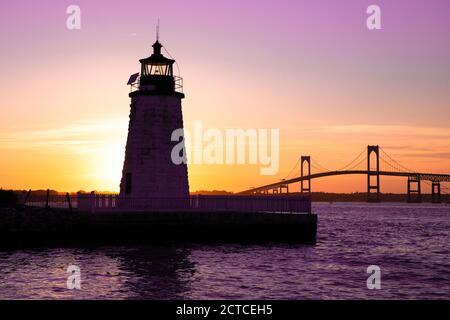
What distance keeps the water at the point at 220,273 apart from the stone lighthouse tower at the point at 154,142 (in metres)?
4.06

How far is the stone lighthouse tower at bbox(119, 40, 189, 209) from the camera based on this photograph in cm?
3038

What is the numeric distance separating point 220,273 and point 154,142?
12220 mm

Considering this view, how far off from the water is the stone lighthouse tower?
4060 mm

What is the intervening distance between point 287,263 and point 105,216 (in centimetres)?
1062

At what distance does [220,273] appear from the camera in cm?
2027

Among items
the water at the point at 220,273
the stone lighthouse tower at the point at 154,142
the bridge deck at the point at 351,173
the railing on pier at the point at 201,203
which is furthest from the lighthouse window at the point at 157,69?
the bridge deck at the point at 351,173

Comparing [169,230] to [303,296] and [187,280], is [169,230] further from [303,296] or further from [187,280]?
[303,296]

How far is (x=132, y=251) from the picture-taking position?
2577 centimetres

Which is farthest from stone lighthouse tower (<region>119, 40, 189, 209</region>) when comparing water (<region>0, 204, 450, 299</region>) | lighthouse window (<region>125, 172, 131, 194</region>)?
water (<region>0, 204, 450, 299</region>)

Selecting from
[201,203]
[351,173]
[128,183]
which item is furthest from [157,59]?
[351,173]

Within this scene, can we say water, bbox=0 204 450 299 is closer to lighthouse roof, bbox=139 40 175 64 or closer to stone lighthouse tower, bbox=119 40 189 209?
stone lighthouse tower, bbox=119 40 189 209

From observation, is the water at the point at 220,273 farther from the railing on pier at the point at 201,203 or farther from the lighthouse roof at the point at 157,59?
the lighthouse roof at the point at 157,59

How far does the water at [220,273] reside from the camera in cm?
1658
